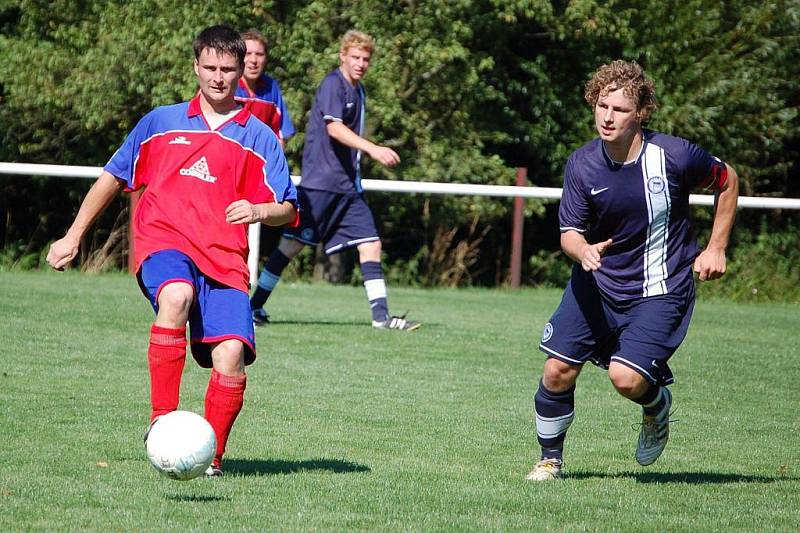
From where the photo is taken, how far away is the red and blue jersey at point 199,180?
5.18 m

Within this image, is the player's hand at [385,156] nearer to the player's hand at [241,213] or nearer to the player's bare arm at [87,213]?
the player's bare arm at [87,213]

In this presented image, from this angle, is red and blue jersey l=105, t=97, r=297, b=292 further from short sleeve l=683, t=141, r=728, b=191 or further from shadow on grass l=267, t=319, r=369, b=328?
shadow on grass l=267, t=319, r=369, b=328

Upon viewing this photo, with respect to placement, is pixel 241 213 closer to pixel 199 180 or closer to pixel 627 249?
pixel 199 180

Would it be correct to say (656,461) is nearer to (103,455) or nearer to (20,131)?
(103,455)

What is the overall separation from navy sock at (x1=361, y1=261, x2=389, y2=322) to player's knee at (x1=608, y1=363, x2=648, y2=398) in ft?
17.6

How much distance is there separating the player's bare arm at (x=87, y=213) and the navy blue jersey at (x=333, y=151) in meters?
5.19

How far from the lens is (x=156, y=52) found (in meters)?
17.1

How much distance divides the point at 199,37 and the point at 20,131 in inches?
583

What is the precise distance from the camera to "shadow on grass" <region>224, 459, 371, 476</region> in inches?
212

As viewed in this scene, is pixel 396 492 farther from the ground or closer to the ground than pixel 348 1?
closer to the ground

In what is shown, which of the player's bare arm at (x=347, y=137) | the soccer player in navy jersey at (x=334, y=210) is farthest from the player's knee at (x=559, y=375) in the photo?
the soccer player in navy jersey at (x=334, y=210)

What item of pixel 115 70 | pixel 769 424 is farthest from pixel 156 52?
pixel 769 424

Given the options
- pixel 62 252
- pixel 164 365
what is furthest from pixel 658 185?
pixel 62 252

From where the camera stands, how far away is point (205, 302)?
17.0 ft
